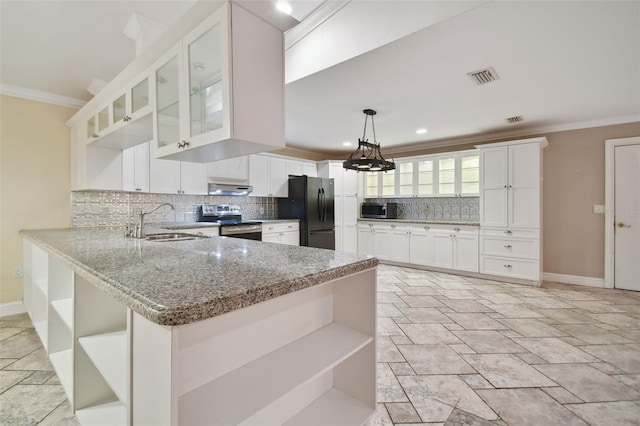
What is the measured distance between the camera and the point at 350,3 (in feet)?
5.55

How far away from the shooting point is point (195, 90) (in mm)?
1495

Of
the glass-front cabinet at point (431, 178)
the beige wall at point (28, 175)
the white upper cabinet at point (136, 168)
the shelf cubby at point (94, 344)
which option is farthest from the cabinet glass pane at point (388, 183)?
the shelf cubby at point (94, 344)

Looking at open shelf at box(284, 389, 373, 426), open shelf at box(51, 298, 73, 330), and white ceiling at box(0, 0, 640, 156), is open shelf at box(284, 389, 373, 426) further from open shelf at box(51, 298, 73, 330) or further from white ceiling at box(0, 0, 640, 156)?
white ceiling at box(0, 0, 640, 156)

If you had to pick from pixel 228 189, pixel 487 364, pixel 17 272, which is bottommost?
pixel 487 364

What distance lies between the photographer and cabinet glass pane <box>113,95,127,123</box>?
2.10 meters

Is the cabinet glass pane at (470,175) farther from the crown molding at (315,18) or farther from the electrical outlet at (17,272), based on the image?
the electrical outlet at (17,272)

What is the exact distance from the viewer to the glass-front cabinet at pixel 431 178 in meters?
5.00

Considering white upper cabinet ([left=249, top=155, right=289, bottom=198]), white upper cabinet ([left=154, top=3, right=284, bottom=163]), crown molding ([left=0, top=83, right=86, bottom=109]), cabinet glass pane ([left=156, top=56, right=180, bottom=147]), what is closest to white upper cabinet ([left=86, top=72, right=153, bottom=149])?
cabinet glass pane ([left=156, top=56, right=180, bottom=147])

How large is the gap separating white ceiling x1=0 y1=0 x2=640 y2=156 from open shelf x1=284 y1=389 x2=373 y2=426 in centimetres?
201

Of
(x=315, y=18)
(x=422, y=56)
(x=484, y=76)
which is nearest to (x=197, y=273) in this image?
(x=315, y=18)

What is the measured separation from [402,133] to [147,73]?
12.9ft

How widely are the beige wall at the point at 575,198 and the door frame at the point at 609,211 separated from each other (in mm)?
57

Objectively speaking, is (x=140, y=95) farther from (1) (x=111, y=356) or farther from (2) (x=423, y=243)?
(2) (x=423, y=243)

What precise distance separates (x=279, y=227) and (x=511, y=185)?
3670 mm
